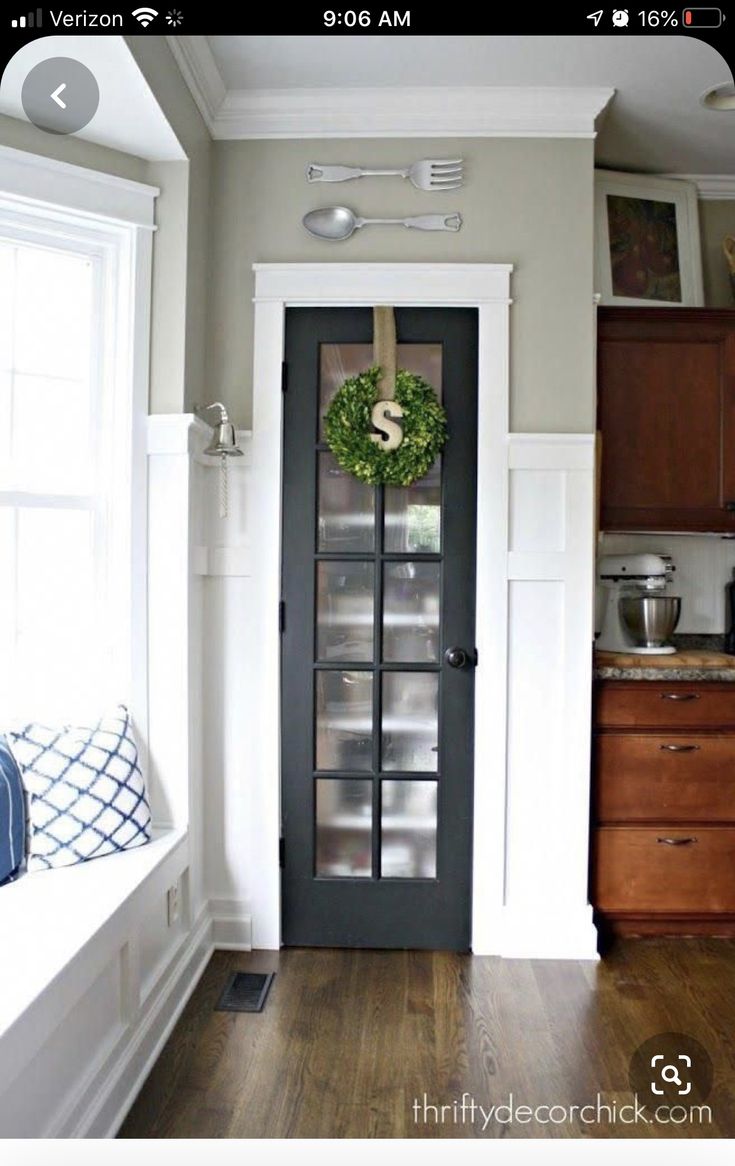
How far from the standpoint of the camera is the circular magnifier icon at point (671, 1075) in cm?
131

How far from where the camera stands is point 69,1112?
4.71 ft

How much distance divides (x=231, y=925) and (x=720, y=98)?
281 centimetres

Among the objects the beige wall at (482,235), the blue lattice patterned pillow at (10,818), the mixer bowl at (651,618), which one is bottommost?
the blue lattice patterned pillow at (10,818)

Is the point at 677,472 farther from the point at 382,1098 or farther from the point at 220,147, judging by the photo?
the point at 382,1098

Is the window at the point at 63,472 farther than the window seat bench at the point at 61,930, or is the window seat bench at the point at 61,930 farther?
the window at the point at 63,472

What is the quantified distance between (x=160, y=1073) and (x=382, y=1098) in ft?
1.60

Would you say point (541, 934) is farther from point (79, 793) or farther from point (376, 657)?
point (79, 793)

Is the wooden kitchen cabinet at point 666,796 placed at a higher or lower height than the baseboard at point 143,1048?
higher

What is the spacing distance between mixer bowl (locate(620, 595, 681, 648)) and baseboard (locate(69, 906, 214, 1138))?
1596mm
